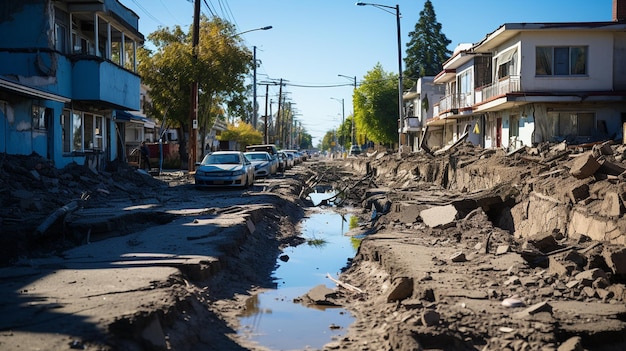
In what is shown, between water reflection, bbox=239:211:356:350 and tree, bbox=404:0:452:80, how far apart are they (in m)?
66.9

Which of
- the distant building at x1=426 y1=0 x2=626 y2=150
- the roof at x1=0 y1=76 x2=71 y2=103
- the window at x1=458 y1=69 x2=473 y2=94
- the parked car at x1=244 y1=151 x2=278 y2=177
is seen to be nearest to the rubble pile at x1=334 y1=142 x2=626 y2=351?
the roof at x1=0 y1=76 x2=71 y2=103

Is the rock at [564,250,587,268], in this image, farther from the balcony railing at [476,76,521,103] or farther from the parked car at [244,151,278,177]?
the parked car at [244,151,278,177]

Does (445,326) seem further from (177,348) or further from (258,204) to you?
(258,204)

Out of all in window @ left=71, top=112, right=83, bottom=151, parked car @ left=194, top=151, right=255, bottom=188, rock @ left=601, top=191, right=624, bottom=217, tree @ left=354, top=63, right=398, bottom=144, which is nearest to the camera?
rock @ left=601, top=191, right=624, bottom=217

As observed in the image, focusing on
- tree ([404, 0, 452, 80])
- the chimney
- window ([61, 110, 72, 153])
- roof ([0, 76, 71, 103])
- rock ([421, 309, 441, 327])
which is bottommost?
rock ([421, 309, 441, 327])

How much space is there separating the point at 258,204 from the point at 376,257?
815 cm

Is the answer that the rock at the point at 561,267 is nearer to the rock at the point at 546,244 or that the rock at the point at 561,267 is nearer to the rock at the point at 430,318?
the rock at the point at 546,244

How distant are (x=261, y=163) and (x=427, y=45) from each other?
166 ft

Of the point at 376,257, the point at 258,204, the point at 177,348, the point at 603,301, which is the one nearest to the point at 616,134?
the point at 258,204

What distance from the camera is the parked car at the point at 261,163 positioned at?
111 ft

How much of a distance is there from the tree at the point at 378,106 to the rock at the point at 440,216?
176 ft

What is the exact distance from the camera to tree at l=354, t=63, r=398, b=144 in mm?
68625

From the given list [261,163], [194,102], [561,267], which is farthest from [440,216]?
[261,163]

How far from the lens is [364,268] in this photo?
38.7 ft
